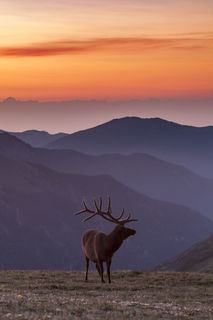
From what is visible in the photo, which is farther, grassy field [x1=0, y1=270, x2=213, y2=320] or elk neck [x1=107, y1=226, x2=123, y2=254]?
elk neck [x1=107, y1=226, x2=123, y2=254]

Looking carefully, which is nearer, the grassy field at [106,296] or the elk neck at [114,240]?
the grassy field at [106,296]

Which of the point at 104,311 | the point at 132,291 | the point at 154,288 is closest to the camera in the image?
the point at 104,311

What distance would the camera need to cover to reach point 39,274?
3136 centimetres

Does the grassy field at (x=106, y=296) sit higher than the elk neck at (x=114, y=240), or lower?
lower

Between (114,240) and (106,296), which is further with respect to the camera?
(114,240)

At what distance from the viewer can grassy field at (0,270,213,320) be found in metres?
16.1

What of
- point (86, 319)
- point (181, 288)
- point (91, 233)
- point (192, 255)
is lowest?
point (86, 319)

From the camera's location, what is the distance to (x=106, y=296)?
70.8ft

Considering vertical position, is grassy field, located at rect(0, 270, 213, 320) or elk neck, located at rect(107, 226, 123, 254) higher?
elk neck, located at rect(107, 226, 123, 254)

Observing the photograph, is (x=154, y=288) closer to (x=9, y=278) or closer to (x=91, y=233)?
(x=91, y=233)

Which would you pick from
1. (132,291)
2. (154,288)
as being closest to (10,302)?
(132,291)

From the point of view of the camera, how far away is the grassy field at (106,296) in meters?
16.1

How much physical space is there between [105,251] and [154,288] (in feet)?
11.3

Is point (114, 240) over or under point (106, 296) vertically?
over
